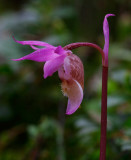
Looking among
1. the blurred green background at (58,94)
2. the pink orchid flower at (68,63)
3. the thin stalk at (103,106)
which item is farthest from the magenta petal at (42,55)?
the blurred green background at (58,94)

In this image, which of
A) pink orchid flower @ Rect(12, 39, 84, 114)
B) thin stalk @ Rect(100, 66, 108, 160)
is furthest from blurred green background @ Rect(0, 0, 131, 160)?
pink orchid flower @ Rect(12, 39, 84, 114)

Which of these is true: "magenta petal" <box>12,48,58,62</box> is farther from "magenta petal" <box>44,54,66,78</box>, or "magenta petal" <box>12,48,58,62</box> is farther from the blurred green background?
the blurred green background

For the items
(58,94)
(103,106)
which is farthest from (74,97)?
(58,94)

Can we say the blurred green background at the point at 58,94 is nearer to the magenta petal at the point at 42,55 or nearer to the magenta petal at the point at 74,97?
the magenta petal at the point at 74,97

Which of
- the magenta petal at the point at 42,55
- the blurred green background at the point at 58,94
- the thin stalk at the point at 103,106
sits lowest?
the blurred green background at the point at 58,94

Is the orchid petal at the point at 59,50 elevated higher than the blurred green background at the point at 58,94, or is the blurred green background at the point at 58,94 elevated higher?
the orchid petal at the point at 59,50

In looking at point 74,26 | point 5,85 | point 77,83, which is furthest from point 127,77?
point 74,26

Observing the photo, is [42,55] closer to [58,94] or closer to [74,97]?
[74,97]
